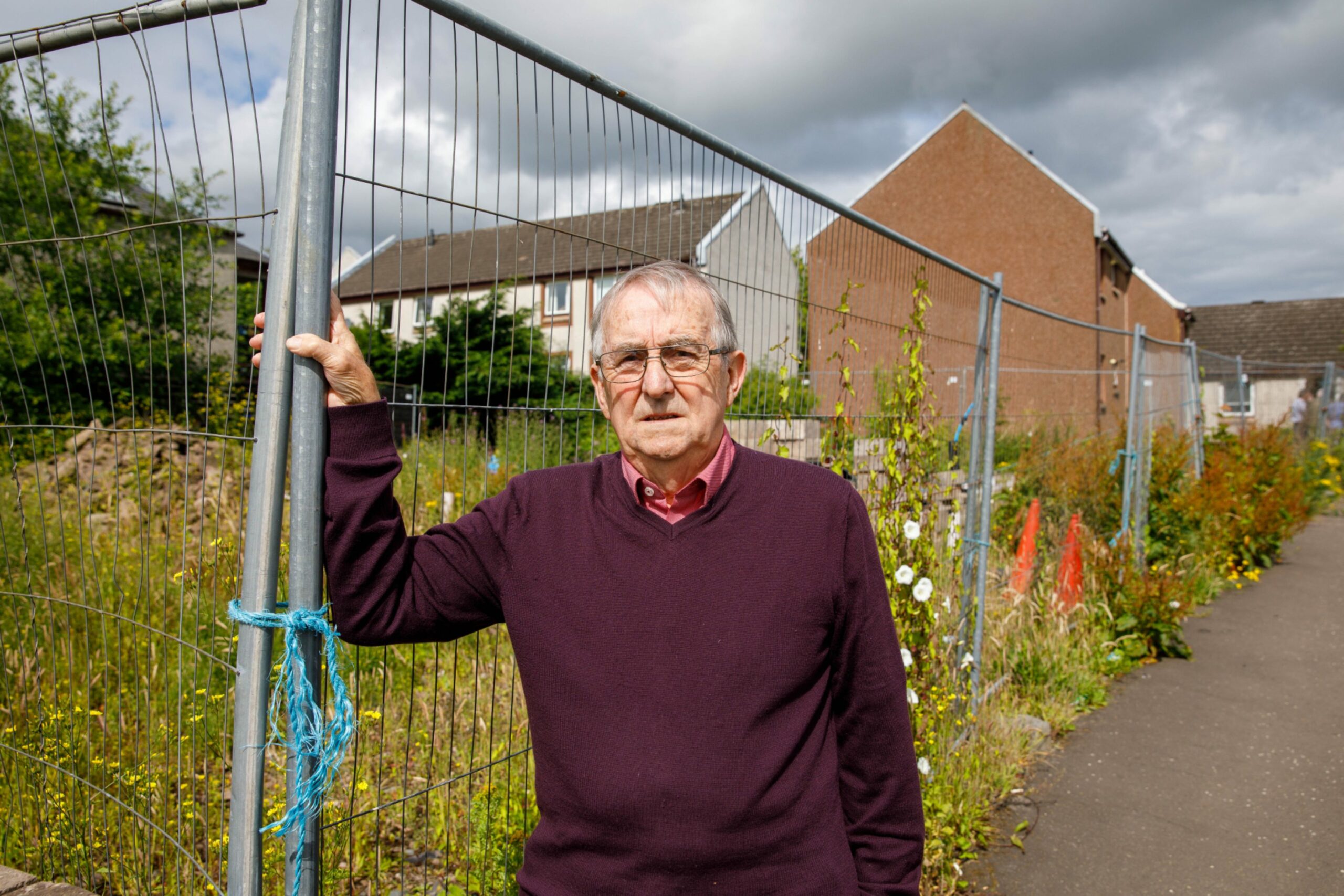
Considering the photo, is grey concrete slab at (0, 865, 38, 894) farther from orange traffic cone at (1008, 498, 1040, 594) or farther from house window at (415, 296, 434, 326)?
orange traffic cone at (1008, 498, 1040, 594)

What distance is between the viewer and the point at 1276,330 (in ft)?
126

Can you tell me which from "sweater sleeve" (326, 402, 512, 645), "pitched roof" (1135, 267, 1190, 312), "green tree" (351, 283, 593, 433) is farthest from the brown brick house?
"sweater sleeve" (326, 402, 512, 645)

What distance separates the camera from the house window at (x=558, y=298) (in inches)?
86.4

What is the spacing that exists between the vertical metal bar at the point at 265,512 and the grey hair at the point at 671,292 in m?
0.59

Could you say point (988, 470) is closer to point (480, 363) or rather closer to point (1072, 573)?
point (1072, 573)

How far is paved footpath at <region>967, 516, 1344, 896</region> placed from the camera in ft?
11.4

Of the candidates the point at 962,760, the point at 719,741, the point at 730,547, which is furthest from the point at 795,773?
the point at 962,760

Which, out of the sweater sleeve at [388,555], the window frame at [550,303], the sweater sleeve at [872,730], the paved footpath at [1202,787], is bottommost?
the paved footpath at [1202,787]

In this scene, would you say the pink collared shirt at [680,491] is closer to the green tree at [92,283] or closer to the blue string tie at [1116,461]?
the green tree at [92,283]

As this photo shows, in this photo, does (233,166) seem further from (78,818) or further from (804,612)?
(78,818)

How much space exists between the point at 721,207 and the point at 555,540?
4.28 ft

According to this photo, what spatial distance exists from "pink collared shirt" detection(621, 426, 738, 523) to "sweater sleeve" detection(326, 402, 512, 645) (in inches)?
9.9

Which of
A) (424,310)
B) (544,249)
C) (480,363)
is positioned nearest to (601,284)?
(544,249)

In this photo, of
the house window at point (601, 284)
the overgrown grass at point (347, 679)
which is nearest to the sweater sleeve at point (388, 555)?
the overgrown grass at point (347, 679)
